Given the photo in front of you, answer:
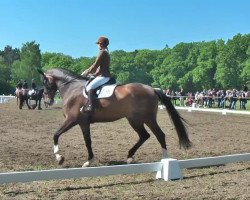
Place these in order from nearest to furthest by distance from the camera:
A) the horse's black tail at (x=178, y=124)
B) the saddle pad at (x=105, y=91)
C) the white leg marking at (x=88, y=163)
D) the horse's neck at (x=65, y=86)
Answer: the white leg marking at (x=88, y=163) < the saddle pad at (x=105, y=91) < the horse's black tail at (x=178, y=124) < the horse's neck at (x=65, y=86)

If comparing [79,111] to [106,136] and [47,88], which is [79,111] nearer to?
[47,88]

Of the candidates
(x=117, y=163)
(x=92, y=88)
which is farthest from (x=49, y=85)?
(x=117, y=163)

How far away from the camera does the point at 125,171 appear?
811 cm

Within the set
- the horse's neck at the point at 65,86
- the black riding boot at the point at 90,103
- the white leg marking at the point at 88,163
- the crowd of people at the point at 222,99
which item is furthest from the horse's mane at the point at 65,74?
the crowd of people at the point at 222,99

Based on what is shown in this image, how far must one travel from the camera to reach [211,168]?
9.67 m

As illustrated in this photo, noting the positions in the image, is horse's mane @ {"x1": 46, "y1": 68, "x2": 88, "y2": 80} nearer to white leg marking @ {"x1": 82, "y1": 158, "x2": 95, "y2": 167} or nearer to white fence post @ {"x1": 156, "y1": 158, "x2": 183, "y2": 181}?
white leg marking @ {"x1": 82, "y1": 158, "x2": 95, "y2": 167}

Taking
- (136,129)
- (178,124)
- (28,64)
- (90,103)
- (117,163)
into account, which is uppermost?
(28,64)

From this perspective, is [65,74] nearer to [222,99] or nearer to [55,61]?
[222,99]

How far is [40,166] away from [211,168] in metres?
3.62

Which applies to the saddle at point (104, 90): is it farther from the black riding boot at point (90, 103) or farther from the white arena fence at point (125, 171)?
the white arena fence at point (125, 171)

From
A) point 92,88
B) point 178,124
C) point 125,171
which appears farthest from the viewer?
point 178,124

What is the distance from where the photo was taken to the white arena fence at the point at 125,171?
7.20 m

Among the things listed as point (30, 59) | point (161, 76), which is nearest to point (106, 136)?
point (161, 76)

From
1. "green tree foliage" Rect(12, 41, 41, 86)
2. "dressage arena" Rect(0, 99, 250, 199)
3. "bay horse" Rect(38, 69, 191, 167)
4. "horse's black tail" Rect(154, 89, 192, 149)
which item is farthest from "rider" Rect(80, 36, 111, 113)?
"green tree foliage" Rect(12, 41, 41, 86)
